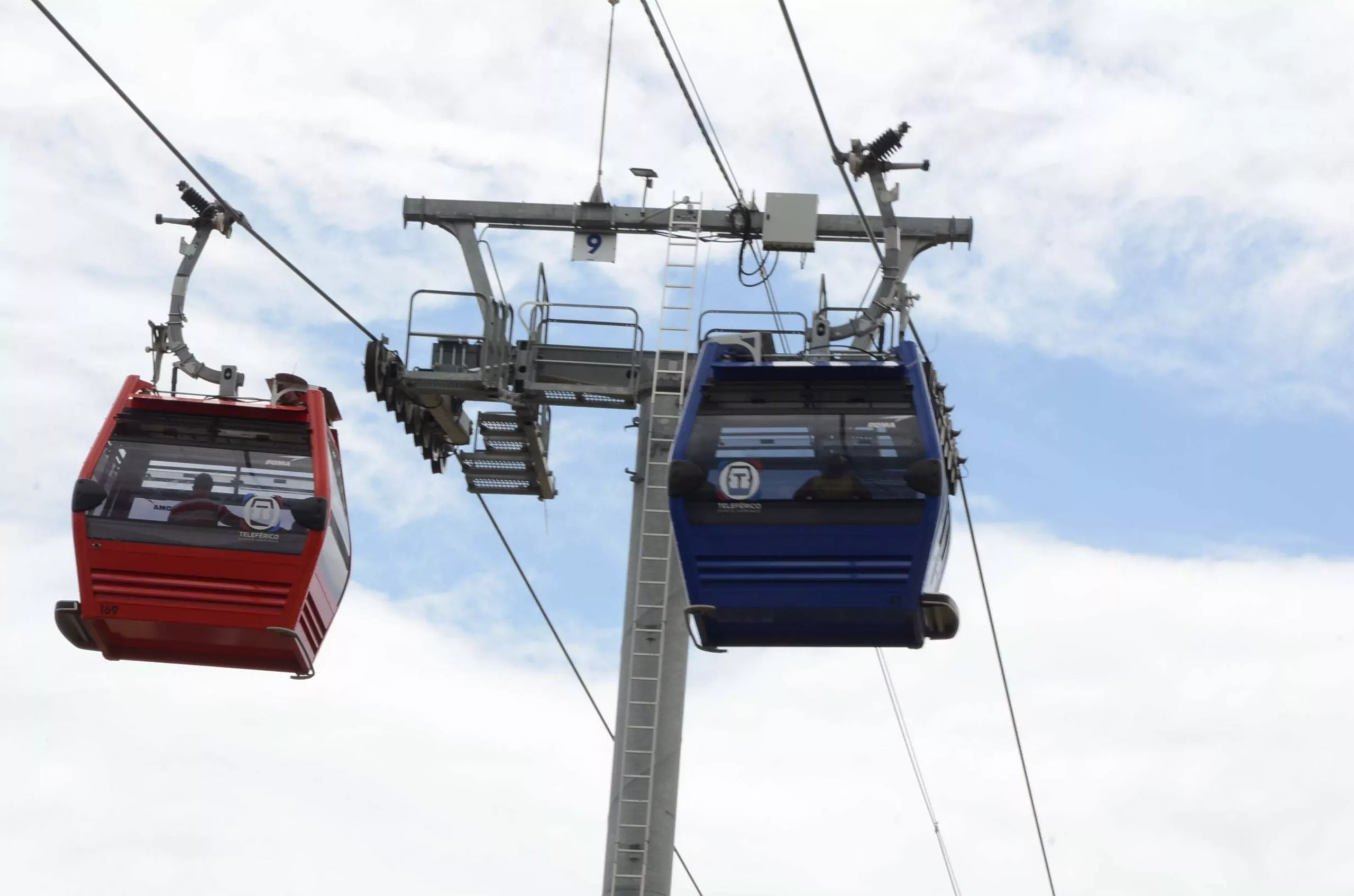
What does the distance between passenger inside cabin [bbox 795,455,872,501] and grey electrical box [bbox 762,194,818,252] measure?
3929 millimetres

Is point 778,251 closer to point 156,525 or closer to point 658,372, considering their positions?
point 658,372

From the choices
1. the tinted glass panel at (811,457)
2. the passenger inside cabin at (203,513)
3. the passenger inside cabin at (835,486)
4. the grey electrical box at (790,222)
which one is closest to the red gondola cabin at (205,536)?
the passenger inside cabin at (203,513)

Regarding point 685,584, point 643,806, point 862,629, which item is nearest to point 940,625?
point 862,629

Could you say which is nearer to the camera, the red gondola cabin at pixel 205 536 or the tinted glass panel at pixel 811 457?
the tinted glass panel at pixel 811 457

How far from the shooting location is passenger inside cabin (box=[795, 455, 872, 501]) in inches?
605

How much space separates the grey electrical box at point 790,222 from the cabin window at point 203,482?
166 inches

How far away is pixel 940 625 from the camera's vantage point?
51.3 feet

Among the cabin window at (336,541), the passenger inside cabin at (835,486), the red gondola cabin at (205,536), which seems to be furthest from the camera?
the cabin window at (336,541)

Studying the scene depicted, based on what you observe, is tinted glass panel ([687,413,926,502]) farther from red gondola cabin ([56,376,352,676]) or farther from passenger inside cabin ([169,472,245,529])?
passenger inside cabin ([169,472,245,529])

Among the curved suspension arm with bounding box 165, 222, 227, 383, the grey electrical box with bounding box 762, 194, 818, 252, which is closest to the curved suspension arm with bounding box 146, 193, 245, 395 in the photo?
the curved suspension arm with bounding box 165, 222, 227, 383

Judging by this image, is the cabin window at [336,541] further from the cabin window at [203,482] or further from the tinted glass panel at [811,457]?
the tinted glass panel at [811,457]

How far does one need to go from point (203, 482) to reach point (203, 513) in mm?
254

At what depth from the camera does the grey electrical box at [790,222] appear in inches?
752

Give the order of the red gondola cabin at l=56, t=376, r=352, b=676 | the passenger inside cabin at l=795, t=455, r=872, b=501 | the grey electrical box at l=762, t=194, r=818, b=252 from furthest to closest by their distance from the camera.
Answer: the grey electrical box at l=762, t=194, r=818, b=252 < the red gondola cabin at l=56, t=376, r=352, b=676 < the passenger inside cabin at l=795, t=455, r=872, b=501
